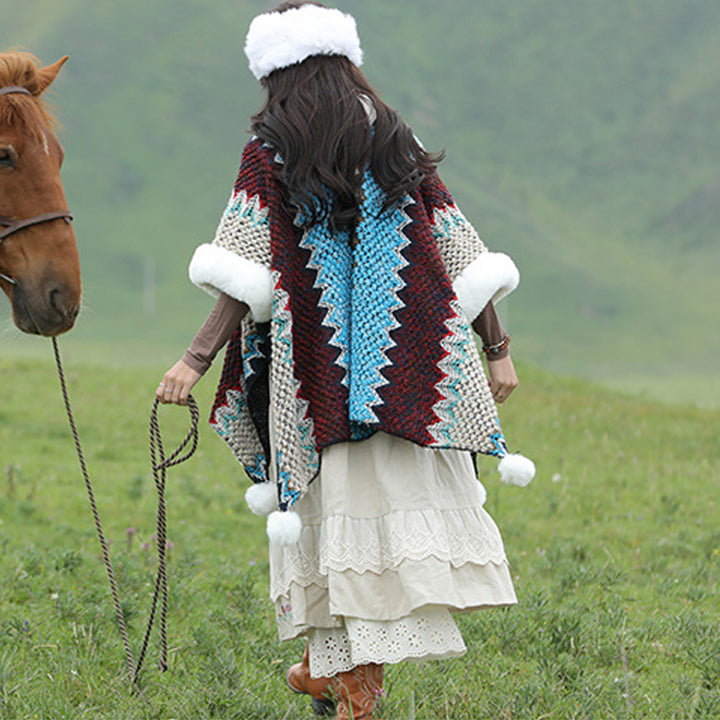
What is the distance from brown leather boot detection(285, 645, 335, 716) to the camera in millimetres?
3857

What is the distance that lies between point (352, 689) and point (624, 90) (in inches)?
4167

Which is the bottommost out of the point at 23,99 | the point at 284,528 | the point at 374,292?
the point at 284,528

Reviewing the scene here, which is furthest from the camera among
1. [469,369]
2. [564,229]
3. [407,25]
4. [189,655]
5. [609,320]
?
[407,25]

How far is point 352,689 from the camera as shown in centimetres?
369

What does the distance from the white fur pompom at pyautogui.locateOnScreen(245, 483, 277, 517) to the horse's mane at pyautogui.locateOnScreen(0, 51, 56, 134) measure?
1.57 m

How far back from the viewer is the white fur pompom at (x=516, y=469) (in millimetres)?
3684

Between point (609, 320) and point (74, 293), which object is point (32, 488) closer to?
point (74, 293)

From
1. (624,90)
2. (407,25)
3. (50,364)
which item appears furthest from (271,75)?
(407,25)

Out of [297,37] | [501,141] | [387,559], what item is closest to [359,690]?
[387,559]

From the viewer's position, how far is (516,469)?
369 centimetres

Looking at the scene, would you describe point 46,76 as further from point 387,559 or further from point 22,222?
point 387,559

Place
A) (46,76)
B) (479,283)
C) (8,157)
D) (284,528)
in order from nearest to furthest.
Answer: (284,528) → (479,283) → (8,157) → (46,76)

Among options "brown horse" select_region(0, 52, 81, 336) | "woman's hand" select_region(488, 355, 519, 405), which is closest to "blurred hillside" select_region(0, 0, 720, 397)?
"brown horse" select_region(0, 52, 81, 336)

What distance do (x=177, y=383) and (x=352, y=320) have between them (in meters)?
0.62
